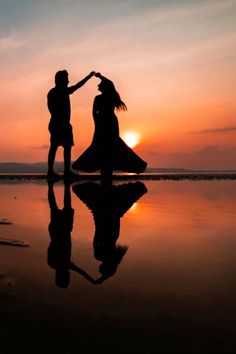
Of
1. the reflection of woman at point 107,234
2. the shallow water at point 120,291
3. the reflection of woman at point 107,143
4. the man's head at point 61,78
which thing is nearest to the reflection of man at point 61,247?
the shallow water at point 120,291

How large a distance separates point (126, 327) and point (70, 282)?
26.7 inches

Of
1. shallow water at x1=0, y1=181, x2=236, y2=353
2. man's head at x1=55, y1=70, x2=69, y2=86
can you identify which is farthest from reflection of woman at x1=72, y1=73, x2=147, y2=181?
shallow water at x1=0, y1=181, x2=236, y2=353

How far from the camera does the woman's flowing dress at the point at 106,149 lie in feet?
45.4

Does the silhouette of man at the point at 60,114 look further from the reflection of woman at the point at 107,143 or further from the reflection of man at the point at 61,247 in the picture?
the reflection of man at the point at 61,247

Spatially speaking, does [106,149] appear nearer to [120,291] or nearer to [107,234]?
[107,234]

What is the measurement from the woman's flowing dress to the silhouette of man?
118cm

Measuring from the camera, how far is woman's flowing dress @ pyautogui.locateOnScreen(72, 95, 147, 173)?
45.4 feet

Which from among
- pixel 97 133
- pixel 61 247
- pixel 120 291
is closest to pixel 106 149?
pixel 97 133

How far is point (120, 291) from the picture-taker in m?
2.08

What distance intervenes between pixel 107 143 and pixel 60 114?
6.81 feet

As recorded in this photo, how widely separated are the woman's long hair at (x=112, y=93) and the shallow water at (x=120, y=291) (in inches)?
384

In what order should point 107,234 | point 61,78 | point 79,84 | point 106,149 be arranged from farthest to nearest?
point 106,149 → point 61,78 → point 79,84 → point 107,234

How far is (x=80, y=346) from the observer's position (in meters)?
1.46

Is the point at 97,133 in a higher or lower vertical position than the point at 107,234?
higher
